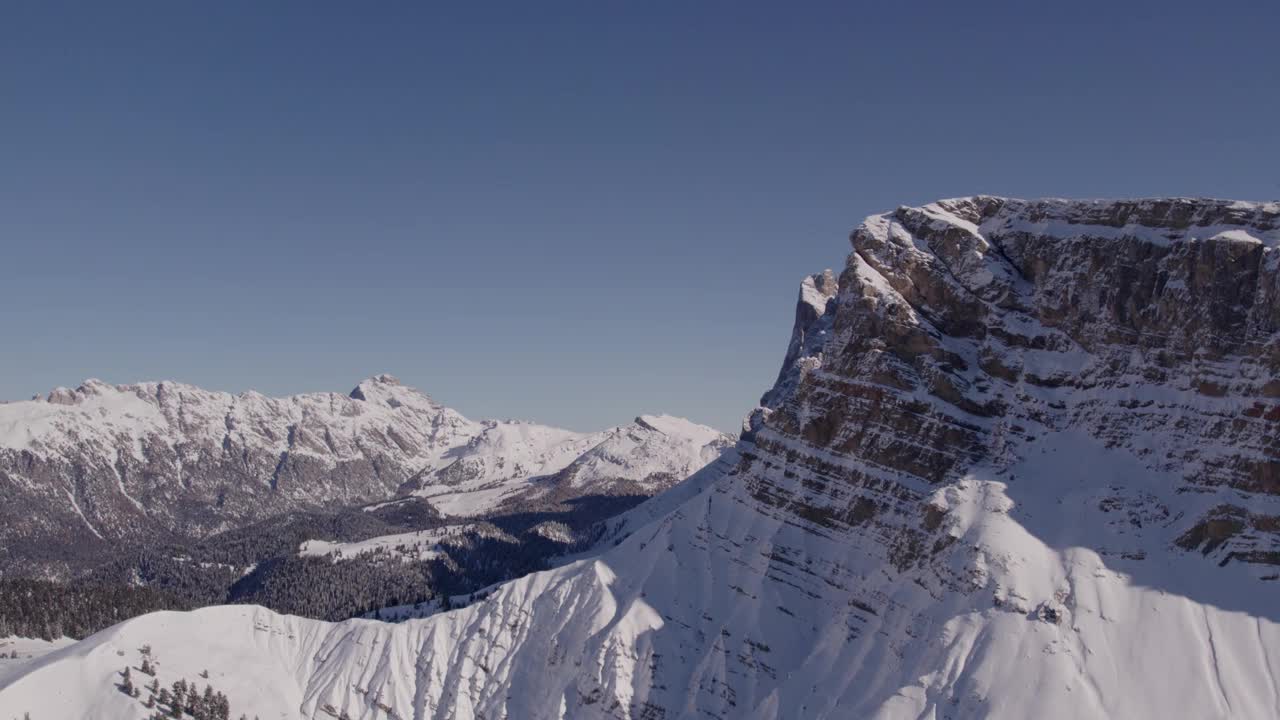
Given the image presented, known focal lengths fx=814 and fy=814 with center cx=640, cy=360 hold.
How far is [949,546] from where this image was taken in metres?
116

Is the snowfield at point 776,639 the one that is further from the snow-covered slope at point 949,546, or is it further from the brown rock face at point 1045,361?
the brown rock face at point 1045,361

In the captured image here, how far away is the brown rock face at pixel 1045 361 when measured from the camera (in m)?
111

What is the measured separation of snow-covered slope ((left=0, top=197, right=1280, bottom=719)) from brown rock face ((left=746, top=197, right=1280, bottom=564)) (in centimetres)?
39

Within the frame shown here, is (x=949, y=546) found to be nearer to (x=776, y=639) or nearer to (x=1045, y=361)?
(x=776, y=639)

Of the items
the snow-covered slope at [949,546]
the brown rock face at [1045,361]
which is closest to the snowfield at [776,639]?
the snow-covered slope at [949,546]

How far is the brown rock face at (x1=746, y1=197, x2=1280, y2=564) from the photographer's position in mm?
111125

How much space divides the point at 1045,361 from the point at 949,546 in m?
36.5

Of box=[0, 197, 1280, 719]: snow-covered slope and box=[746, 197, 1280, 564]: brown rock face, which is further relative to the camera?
box=[746, 197, 1280, 564]: brown rock face

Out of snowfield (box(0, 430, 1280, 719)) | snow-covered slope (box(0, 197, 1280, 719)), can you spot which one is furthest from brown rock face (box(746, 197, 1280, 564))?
snowfield (box(0, 430, 1280, 719))

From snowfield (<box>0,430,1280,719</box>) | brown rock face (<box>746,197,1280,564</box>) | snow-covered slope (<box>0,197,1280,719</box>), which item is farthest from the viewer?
brown rock face (<box>746,197,1280,564</box>)

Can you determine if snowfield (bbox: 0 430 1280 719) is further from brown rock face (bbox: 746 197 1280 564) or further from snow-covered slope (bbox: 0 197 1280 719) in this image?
brown rock face (bbox: 746 197 1280 564)

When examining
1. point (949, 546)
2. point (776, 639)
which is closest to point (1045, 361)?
point (949, 546)

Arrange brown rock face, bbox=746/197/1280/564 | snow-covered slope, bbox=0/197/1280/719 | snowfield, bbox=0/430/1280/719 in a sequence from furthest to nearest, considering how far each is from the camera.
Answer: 1. brown rock face, bbox=746/197/1280/564
2. snow-covered slope, bbox=0/197/1280/719
3. snowfield, bbox=0/430/1280/719

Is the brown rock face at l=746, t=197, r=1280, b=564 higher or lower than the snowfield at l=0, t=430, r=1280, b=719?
higher
